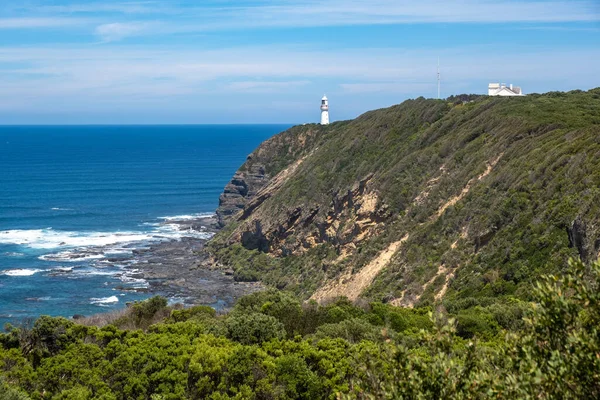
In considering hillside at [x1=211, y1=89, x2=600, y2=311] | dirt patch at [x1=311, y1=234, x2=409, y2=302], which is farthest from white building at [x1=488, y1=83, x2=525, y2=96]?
dirt patch at [x1=311, y1=234, x2=409, y2=302]

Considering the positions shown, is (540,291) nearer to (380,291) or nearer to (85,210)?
(380,291)

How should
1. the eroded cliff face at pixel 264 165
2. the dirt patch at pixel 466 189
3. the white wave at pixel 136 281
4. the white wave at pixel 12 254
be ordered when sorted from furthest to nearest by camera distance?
1. the eroded cliff face at pixel 264 165
2. the white wave at pixel 12 254
3. the white wave at pixel 136 281
4. the dirt patch at pixel 466 189

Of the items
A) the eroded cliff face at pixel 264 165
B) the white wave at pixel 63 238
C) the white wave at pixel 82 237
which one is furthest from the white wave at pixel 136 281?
the eroded cliff face at pixel 264 165

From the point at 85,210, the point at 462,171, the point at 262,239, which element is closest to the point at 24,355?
the point at 462,171

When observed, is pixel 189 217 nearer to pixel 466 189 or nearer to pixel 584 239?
pixel 466 189

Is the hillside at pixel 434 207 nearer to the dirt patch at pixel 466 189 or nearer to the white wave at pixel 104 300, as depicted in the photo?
the dirt patch at pixel 466 189

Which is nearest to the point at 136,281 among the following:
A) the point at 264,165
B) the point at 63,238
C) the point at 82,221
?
the point at 63,238
